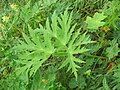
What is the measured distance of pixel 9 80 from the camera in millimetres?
2236

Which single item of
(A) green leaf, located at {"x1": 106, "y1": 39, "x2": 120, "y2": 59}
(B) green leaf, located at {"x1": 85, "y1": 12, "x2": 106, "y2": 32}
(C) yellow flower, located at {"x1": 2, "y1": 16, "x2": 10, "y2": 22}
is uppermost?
(C) yellow flower, located at {"x1": 2, "y1": 16, "x2": 10, "y2": 22}

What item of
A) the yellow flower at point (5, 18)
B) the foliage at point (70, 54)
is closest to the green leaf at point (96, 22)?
the foliage at point (70, 54)

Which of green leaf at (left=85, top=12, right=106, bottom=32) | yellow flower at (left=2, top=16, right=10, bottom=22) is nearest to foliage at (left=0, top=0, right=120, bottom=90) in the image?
green leaf at (left=85, top=12, right=106, bottom=32)

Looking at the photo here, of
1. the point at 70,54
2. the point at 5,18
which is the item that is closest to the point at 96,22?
the point at 70,54

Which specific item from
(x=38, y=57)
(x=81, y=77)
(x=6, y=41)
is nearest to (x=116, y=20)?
(x=81, y=77)

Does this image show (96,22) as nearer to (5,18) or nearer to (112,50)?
(112,50)

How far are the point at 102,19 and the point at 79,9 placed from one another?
1.51ft

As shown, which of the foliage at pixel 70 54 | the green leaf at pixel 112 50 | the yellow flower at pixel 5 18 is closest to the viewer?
the foliage at pixel 70 54

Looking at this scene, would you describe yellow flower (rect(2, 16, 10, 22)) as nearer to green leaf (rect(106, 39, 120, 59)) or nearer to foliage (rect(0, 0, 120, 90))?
foliage (rect(0, 0, 120, 90))

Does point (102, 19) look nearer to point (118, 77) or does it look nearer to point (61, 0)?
point (118, 77)

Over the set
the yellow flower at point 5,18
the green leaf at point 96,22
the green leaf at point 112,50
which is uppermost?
the yellow flower at point 5,18

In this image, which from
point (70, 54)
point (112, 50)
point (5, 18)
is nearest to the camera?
point (70, 54)

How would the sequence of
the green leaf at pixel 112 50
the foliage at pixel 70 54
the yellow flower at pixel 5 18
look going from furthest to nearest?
1. the yellow flower at pixel 5 18
2. the green leaf at pixel 112 50
3. the foliage at pixel 70 54

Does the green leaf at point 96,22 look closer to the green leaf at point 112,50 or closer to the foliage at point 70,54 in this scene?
the foliage at point 70,54
